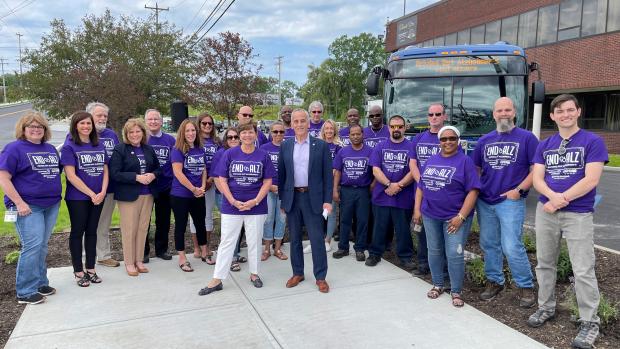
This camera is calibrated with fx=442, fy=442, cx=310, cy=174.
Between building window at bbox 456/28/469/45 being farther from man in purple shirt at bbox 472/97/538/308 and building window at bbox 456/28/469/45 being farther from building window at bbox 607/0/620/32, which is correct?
man in purple shirt at bbox 472/97/538/308

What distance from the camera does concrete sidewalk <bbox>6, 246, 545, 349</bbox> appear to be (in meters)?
→ 3.63

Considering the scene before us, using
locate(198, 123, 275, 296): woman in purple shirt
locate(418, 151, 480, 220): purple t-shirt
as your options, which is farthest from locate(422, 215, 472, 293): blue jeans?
locate(198, 123, 275, 296): woman in purple shirt

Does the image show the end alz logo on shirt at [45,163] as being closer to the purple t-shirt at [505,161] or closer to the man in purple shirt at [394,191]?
the man in purple shirt at [394,191]

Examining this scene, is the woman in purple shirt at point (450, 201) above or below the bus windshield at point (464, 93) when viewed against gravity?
below

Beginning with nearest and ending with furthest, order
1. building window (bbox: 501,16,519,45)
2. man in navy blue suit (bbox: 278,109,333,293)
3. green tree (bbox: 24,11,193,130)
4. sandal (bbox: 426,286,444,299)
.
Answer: sandal (bbox: 426,286,444,299), man in navy blue suit (bbox: 278,109,333,293), green tree (bbox: 24,11,193,130), building window (bbox: 501,16,519,45)

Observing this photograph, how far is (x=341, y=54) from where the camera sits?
80125mm

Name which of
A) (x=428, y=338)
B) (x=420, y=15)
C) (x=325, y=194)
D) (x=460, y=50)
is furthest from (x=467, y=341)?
(x=420, y=15)

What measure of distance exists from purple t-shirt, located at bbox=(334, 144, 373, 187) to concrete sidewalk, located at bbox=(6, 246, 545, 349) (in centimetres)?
121

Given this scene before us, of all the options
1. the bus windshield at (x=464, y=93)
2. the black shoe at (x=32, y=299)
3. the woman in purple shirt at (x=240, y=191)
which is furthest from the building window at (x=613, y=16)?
the black shoe at (x=32, y=299)

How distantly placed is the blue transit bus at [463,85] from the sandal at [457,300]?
387 centimetres

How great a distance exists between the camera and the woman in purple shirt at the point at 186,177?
5.34m

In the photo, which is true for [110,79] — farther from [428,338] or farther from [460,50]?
[428,338]

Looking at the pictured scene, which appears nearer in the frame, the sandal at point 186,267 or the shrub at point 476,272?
the shrub at point 476,272

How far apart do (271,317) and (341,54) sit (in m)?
79.7
